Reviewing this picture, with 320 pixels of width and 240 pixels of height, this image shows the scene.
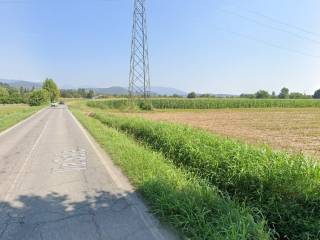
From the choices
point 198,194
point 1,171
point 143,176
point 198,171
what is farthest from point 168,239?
point 1,171

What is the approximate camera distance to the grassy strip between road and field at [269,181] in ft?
16.5

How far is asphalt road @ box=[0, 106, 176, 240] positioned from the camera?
4.79m

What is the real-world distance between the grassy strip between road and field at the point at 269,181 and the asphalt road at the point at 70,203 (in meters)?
1.73

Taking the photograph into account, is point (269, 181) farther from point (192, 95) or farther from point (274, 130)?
point (192, 95)

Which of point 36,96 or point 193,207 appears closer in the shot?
point 193,207

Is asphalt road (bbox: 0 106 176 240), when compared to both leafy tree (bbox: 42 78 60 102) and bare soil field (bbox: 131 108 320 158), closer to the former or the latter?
bare soil field (bbox: 131 108 320 158)

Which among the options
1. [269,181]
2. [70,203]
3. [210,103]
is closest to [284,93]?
[210,103]

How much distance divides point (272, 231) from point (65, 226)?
292 centimetres

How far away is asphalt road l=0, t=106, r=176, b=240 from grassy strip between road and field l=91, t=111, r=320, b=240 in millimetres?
1733

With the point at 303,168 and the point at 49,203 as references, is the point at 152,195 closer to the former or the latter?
the point at 49,203

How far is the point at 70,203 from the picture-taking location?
621cm

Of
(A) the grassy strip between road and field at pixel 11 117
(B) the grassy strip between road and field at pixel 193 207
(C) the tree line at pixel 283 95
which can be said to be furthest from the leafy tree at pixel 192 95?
(B) the grassy strip between road and field at pixel 193 207

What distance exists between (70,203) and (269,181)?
11.5 feet

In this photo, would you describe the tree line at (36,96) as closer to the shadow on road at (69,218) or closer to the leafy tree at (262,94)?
the leafy tree at (262,94)
